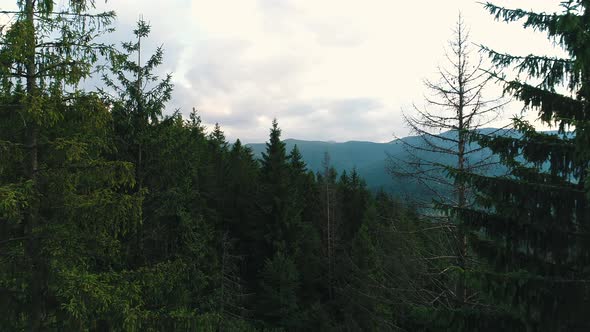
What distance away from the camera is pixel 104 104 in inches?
241

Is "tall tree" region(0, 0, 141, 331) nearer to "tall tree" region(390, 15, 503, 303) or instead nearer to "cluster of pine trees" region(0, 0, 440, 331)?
"cluster of pine trees" region(0, 0, 440, 331)

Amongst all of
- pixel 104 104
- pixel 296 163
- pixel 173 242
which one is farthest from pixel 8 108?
pixel 296 163

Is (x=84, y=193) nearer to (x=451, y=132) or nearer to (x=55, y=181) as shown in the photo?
(x=55, y=181)

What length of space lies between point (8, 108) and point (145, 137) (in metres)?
4.05

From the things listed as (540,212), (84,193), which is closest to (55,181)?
(84,193)

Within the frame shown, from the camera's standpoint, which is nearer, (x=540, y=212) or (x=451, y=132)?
(x=540, y=212)

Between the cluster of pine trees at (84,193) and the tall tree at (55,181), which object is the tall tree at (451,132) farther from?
the tall tree at (55,181)

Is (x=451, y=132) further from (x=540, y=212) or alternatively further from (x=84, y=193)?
(x=84, y=193)

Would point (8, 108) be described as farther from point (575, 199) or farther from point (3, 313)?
point (575, 199)

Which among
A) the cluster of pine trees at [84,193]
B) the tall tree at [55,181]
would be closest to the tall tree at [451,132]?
the cluster of pine trees at [84,193]

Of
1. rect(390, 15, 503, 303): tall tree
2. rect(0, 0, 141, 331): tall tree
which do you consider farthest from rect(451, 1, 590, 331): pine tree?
rect(0, 0, 141, 331): tall tree

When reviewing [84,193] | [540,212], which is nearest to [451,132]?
[540,212]

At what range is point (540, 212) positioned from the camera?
5703 mm

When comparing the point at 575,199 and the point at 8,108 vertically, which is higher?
the point at 8,108
